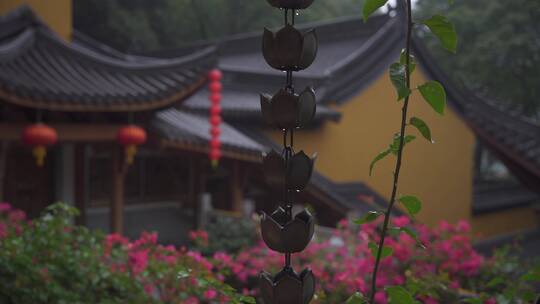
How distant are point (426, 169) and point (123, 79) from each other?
583cm

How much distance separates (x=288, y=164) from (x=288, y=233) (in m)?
0.13

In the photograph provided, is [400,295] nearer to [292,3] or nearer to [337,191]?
[292,3]

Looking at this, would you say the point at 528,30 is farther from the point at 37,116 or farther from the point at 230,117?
the point at 37,116

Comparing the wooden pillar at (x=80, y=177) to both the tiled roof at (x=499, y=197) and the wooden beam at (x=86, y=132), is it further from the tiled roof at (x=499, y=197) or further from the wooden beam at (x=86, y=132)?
the tiled roof at (x=499, y=197)

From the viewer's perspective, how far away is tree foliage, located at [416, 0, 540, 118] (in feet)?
38.9

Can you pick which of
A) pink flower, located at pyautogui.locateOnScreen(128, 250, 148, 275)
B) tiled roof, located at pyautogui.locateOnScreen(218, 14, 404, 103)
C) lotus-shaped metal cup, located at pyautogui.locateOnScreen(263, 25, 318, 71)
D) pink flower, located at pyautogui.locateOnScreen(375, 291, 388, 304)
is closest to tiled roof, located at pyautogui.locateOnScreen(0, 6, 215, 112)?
tiled roof, located at pyautogui.locateOnScreen(218, 14, 404, 103)

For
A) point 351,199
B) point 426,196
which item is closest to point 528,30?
point 426,196

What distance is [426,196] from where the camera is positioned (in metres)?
9.64

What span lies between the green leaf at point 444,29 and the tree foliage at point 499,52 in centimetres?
1112

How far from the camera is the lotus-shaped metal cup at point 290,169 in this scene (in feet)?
3.57

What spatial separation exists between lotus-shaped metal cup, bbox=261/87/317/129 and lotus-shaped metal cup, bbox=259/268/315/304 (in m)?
0.28

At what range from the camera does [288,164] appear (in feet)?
3.57

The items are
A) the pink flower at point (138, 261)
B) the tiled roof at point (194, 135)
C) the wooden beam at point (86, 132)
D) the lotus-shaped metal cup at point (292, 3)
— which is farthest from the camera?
the tiled roof at point (194, 135)

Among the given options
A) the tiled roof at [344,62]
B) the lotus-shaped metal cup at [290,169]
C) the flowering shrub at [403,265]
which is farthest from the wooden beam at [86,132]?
the lotus-shaped metal cup at [290,169]
